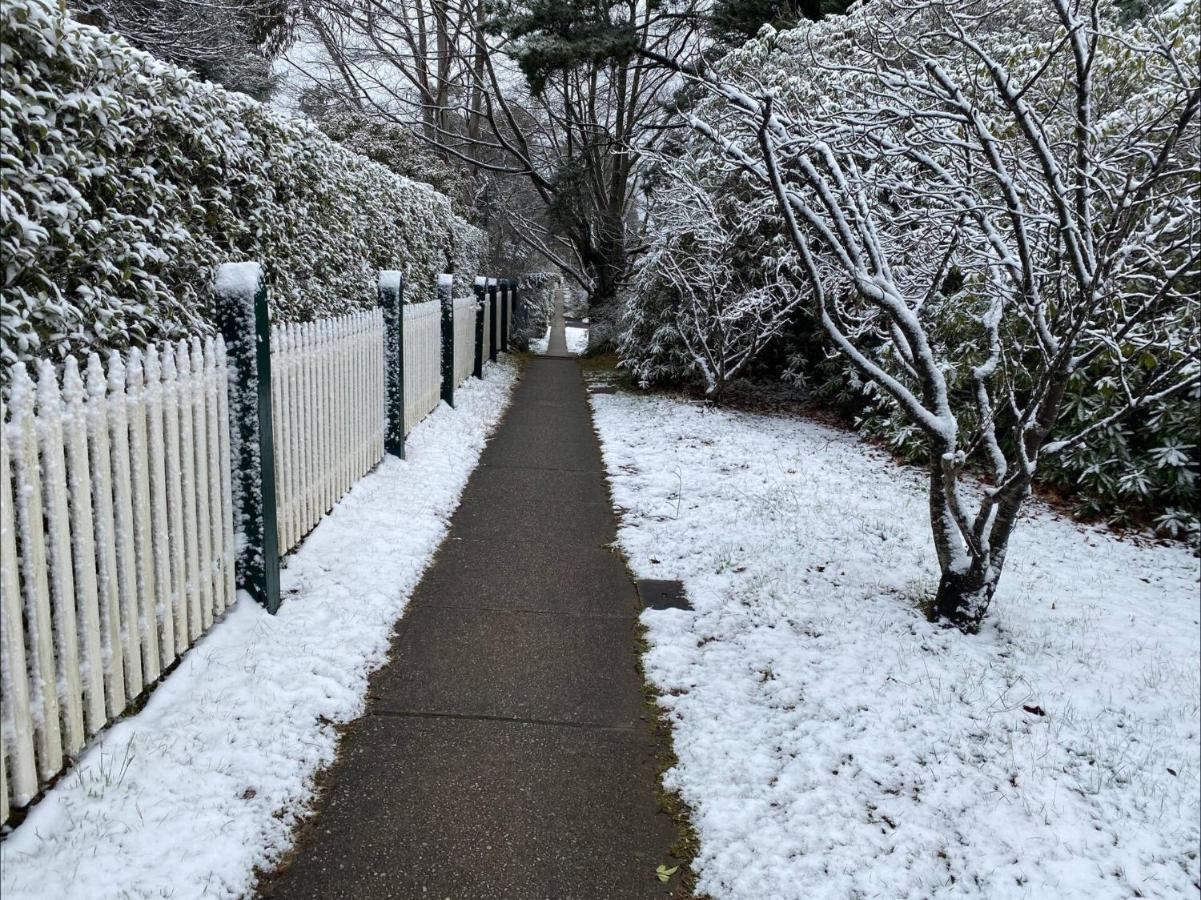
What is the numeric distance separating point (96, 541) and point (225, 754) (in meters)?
0.95

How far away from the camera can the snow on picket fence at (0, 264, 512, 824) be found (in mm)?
2639

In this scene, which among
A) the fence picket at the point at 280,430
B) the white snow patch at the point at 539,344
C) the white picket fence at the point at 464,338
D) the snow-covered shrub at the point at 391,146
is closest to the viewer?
the fence picket at the point at 280,430

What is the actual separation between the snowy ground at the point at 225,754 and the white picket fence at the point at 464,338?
25.8ft

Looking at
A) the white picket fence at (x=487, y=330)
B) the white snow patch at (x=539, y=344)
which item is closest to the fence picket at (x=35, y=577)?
the white picket fence at (x=487, y=330)

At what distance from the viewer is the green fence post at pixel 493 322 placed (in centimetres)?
1838

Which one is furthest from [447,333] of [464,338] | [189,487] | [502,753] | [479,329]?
[502,753]

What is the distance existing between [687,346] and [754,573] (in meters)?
9.27

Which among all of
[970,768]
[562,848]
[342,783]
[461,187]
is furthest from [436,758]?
[461,187]

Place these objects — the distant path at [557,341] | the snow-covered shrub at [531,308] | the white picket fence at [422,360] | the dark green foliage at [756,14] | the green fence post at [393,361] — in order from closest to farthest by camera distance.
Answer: the green fence post at [393,361], the white picket fence at [422,360], the dark green foliage at [756,14], the snow-covered shrub at [531,308], the distant path at [557,341]

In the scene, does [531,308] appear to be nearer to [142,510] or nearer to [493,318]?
[493,318]

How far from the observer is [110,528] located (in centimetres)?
310

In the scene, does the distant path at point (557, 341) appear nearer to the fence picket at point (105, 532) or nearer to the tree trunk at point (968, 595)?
the tree trunk at point (968, 595)

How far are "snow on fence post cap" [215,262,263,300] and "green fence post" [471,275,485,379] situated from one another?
11615 millimetres

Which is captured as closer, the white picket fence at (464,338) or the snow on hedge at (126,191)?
the snow on hedge at (126,191)
